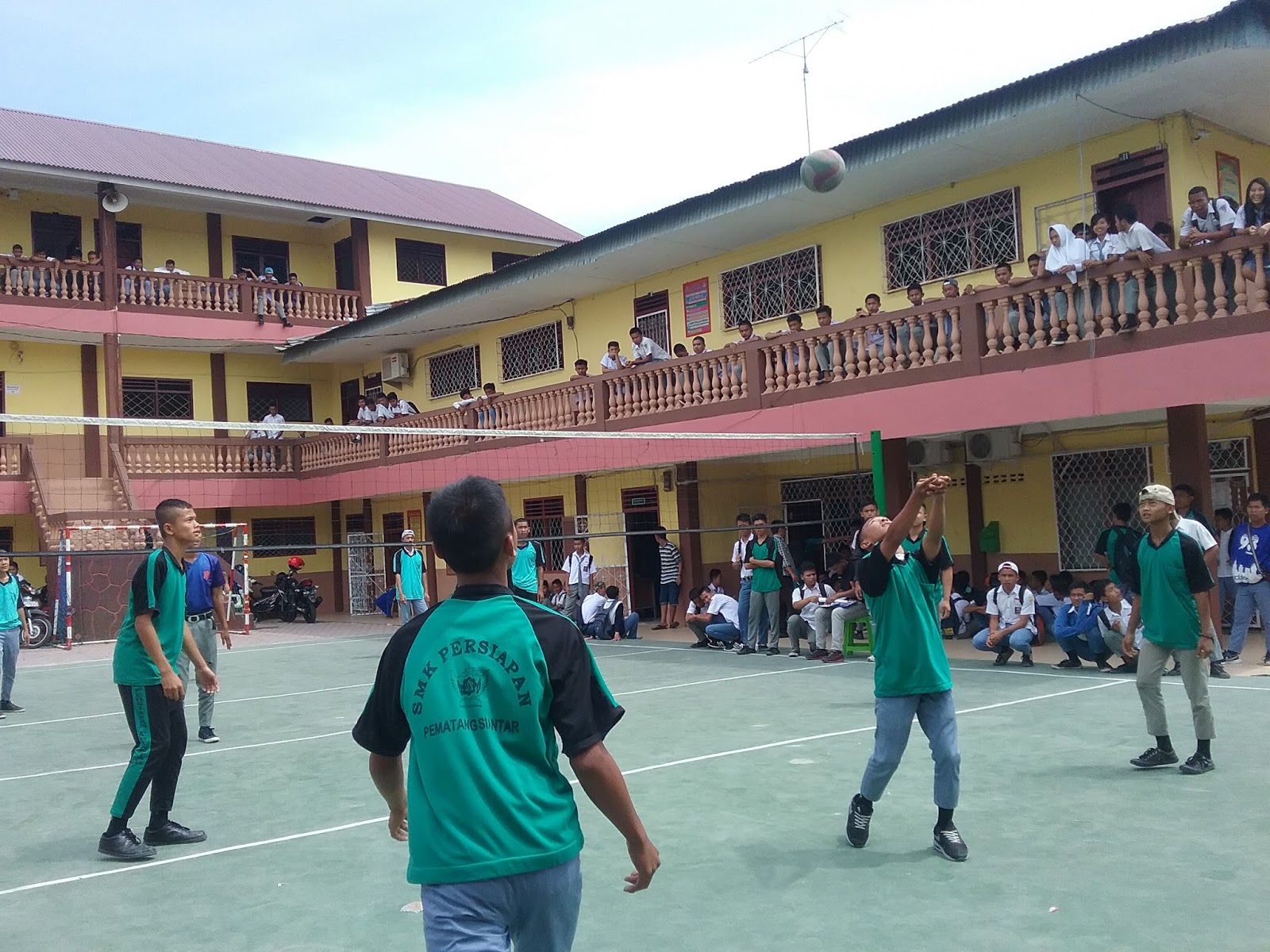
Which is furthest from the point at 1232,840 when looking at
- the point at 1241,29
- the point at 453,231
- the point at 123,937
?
the point at 453,231

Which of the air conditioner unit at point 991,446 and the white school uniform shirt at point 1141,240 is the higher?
the white school uniform shirt at point 1141,240

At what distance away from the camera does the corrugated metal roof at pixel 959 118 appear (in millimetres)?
11172

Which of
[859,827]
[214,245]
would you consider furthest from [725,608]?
[214,245]

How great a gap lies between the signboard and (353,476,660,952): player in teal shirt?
17.2m

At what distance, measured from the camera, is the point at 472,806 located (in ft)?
8.46

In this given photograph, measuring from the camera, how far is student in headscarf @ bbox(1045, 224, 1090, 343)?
1199 centimetres

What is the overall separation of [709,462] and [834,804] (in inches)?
520

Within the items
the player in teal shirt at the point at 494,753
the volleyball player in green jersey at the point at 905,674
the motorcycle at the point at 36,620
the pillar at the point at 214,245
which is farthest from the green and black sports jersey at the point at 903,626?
the pillar at the point at 214,245

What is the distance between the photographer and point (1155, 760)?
6977 millimetres

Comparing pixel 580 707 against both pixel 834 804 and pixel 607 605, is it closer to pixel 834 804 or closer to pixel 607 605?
pixel 834 804

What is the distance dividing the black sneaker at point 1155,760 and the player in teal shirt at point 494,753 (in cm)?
527

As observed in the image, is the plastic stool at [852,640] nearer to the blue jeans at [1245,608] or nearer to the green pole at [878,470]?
the green pole at [878,470]

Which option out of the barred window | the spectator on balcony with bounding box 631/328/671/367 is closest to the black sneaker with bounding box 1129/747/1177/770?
→ the spectator on balcony with bounding box 631/328/671/367

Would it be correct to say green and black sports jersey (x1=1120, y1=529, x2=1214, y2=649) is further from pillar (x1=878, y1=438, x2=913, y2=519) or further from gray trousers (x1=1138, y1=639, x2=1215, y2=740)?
pillar (x1=878, y1=438, x2=913, y2=519)
